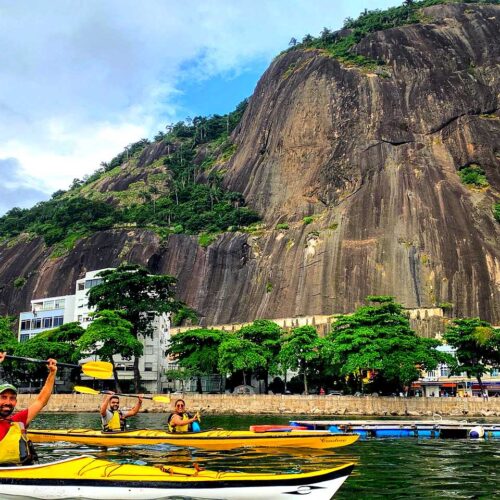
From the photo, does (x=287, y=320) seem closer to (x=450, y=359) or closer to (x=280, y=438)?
(x=450, y=359)

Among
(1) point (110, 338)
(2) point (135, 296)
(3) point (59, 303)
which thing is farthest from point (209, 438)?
(3) point (59, 303)

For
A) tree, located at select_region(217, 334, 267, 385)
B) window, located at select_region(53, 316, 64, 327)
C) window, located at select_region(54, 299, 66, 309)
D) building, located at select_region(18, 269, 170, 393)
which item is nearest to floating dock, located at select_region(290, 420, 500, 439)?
tree, located at select_region(217, 334, 267, 385)

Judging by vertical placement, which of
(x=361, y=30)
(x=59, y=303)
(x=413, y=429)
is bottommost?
(x=413, y=429)

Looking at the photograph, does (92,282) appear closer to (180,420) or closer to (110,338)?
(110,338)

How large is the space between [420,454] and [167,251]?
8357 cm

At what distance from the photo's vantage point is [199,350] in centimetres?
6209

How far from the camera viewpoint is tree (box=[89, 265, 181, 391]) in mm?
68000

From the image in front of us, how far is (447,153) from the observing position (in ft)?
304

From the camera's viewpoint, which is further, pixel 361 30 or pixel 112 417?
pixel 361 30

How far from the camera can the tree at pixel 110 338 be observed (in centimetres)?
5931

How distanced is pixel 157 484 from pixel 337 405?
4078 cm

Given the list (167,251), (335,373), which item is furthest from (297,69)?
(335,373)

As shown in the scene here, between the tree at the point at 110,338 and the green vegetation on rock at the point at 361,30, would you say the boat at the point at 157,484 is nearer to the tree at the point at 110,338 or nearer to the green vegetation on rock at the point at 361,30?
the tree at the point at 110,338

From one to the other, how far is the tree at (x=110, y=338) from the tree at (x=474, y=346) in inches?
1237
